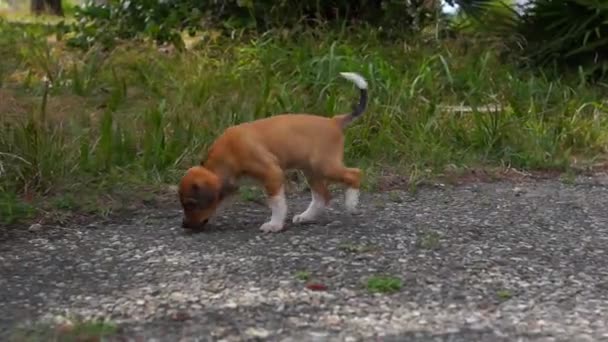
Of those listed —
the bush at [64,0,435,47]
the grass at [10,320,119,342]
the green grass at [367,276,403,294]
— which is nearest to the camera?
the grass at [10,320,119,342]

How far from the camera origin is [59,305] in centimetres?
361

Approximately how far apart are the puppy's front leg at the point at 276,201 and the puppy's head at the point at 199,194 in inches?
8.7

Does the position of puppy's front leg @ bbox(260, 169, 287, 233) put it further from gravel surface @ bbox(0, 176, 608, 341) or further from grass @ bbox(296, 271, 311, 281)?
grass @ bbox(296, 271, 311, 281)

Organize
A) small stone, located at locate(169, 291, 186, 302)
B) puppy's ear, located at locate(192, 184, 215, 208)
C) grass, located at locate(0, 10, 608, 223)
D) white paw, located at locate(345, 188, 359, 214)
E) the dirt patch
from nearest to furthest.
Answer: small stone, located at locate(169, 291, 186, 302) < puppy's ear, located at locate(192, 184, 215, 208) < white paw, located at locate(345, 188, 359, 214) < grass, located at locate(0, 10, 608, 223) < the dirt patch

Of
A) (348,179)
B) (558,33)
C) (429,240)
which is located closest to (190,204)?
(348,179)

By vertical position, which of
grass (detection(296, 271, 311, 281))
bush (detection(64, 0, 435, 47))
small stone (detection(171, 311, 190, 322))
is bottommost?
grass (detection(296, 271, 311, 281))

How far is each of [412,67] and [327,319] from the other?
5.26 meters

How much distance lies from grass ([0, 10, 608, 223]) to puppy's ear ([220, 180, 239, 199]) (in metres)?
0.92

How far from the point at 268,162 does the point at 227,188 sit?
25 cm

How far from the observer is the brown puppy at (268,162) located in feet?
15.0

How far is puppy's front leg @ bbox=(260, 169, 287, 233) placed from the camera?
4.58m

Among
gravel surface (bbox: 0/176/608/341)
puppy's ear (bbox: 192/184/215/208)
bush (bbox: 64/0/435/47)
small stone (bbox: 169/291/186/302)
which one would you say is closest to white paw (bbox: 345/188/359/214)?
gravel surface (bbox: 0/176/608/341)

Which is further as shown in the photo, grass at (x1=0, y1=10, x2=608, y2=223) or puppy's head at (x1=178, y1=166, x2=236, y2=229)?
grass at (x1=0, y1=10, x2=608, y2=223)

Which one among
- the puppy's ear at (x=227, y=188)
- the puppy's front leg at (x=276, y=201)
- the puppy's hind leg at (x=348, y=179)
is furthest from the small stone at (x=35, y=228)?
the puppy's hind leg at (x=348, y=179)
